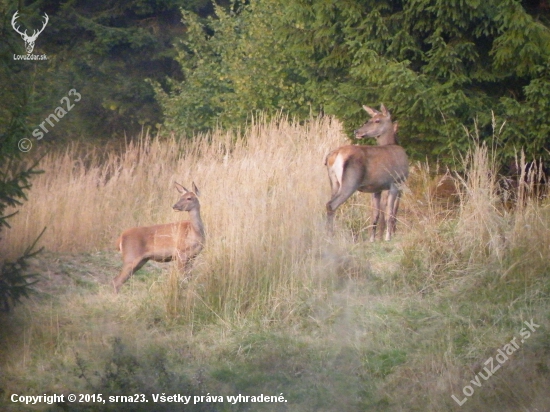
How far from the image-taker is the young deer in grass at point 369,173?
34.6 feet

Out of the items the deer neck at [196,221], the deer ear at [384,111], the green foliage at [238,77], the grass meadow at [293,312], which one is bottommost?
the grass meadow at [293,312]

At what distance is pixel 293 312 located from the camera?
789 cm

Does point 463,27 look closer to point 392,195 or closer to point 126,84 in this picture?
point 392,195

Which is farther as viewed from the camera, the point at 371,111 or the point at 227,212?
the point at 371,111

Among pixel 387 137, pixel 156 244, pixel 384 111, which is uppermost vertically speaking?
pixel 384 111

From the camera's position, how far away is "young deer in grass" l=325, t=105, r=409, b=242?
10555mm

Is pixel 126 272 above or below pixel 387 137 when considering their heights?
below

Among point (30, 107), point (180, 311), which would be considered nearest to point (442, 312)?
point (180, 311)

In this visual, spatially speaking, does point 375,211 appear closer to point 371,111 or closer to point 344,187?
point 344,187

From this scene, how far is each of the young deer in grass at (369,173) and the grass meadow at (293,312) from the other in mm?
312

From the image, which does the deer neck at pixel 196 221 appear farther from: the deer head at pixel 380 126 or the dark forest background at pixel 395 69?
the deer head at pixel 380 126

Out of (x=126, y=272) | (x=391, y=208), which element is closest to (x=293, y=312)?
(x=126, y=272)

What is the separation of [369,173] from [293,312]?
328cm

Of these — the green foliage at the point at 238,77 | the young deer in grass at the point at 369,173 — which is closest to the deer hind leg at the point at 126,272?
the young deer in grass at the point at 369,173
